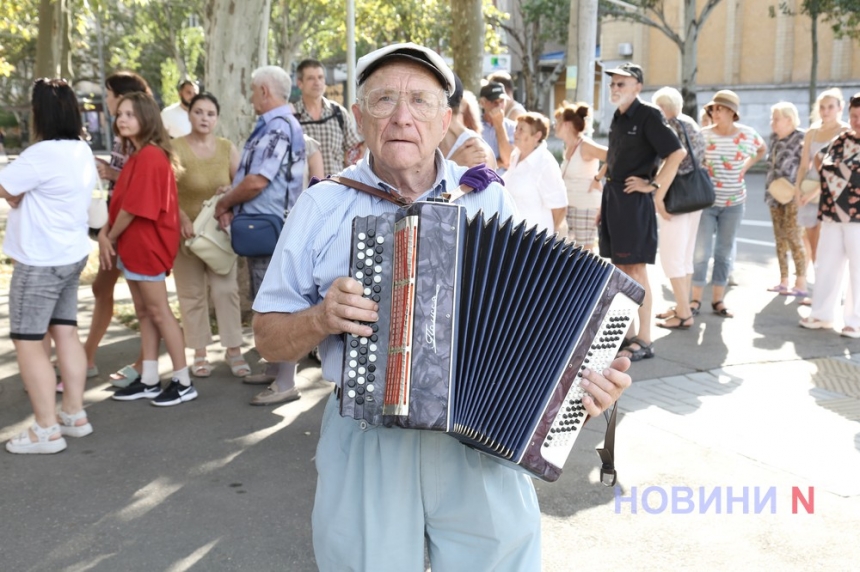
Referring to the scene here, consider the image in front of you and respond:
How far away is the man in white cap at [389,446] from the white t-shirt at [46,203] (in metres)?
2.97

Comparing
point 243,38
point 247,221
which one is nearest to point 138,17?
point 243,38

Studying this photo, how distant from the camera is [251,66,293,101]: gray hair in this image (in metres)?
6.11

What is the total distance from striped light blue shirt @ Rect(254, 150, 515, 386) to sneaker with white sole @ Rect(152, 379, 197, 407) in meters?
3.74

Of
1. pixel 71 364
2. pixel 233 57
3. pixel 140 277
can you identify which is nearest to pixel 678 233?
pixel 233 57

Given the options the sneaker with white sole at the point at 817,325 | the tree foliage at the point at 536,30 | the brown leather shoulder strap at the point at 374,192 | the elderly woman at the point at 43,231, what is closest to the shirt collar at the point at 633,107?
the sneaker with white sole at the point at 817,325

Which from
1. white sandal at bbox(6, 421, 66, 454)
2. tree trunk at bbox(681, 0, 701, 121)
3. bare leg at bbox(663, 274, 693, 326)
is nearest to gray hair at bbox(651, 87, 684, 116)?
bare leg at bbox(663, 274, 693, 326)

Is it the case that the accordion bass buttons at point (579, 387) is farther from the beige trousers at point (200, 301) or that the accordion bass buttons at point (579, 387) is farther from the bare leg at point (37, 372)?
the beige trousers at point (200, 301)

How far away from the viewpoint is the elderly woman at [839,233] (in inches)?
296

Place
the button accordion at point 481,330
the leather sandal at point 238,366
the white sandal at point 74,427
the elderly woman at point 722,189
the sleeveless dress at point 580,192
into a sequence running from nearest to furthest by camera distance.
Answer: the button accordion at point 481,330, the white sandal at point 74,427, the leather sandal at point 238,366, the sleeveless dress at point 580,192, the elderly woman at point 722,189

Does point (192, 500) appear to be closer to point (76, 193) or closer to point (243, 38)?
point (76, 193)

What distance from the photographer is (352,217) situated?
2418mm

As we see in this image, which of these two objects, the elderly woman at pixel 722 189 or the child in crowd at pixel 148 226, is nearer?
the child in crowd at pixel 148 226

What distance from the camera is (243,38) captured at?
8250 millimetres

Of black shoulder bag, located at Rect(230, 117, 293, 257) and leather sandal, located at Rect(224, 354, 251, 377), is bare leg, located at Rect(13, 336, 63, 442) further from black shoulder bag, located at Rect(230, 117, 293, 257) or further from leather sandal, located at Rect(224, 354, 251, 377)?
leather sandal, located at Rect(224, 354, 251, 377)
